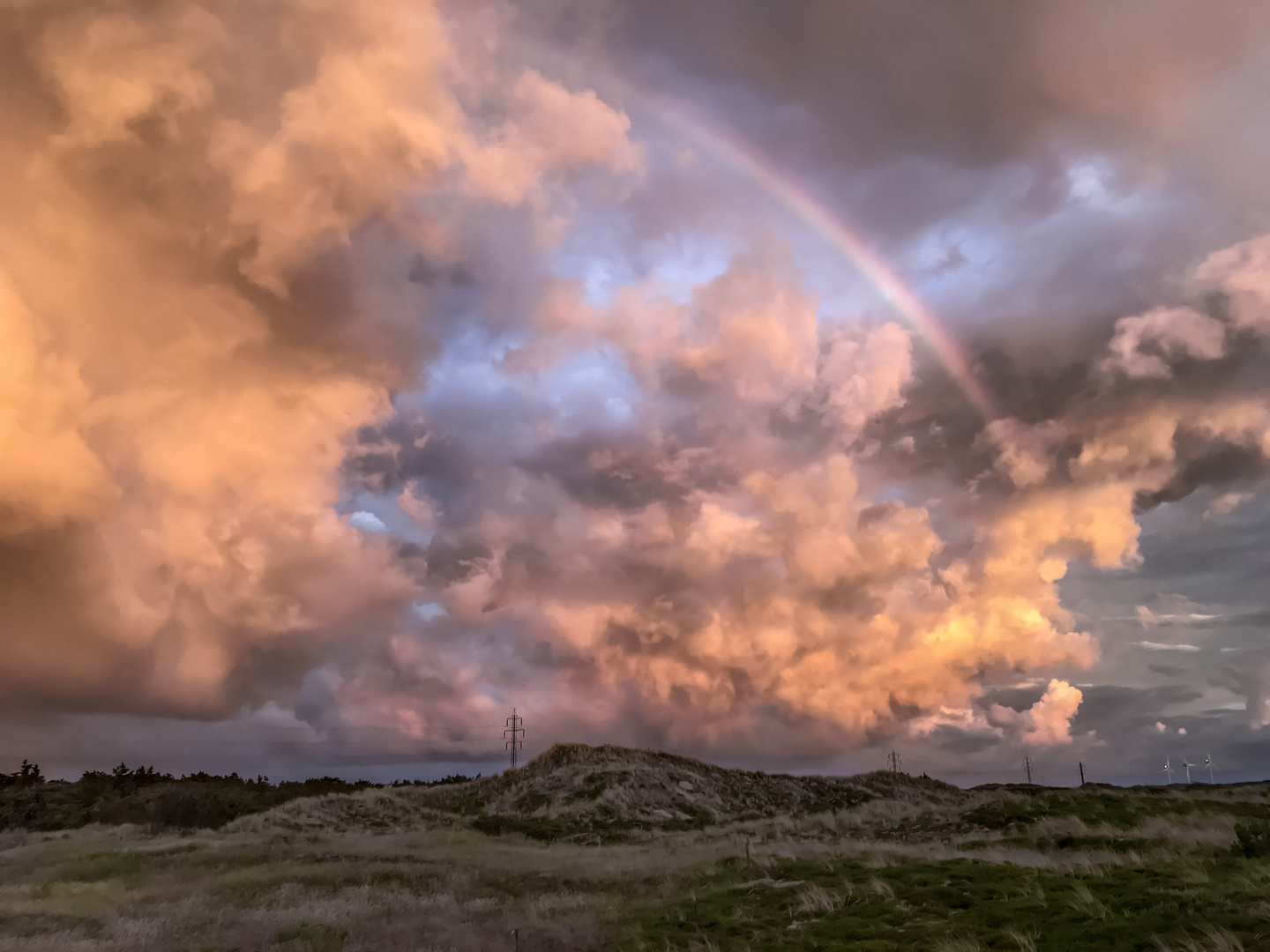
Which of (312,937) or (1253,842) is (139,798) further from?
(1253,842)

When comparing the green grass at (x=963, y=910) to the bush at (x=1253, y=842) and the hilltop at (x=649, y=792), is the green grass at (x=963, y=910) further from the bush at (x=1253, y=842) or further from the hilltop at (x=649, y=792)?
the hilltop at (x=649, y=792)

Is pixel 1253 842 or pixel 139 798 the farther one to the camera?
pixel 139 798

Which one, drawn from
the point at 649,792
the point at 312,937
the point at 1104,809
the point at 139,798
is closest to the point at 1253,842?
the point at 1104,809

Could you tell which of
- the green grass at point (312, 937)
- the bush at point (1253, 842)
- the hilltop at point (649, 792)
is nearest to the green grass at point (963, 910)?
the bush at point (1253, 842)

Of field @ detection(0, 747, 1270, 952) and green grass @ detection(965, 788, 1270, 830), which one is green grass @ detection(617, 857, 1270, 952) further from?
green grass @ detection(965, 788, 1270, 830)

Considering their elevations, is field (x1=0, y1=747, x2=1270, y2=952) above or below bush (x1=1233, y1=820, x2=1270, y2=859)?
below

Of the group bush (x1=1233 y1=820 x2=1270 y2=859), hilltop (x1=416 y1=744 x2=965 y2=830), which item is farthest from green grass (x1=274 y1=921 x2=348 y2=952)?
hilltop (x1=416 y1=744 x2=965 y2=830)

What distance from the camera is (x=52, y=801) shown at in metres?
92.0

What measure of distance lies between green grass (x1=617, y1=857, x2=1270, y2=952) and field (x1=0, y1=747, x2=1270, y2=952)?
8 centimetres

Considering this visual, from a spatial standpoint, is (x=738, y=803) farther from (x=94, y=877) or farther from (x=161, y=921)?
(x=161, y=921)

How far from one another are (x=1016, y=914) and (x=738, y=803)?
77.4 metres

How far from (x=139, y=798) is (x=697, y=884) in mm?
76681

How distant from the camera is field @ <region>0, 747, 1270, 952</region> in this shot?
56.0ft

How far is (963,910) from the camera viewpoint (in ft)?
62.7
